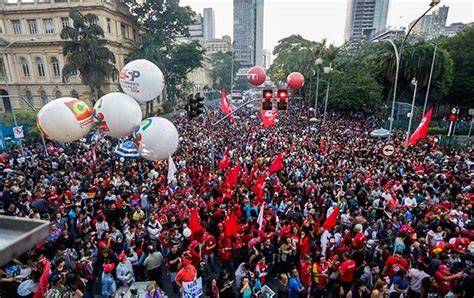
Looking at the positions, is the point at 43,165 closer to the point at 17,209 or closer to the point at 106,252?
the point at 17,209

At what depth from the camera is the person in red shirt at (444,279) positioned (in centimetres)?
547

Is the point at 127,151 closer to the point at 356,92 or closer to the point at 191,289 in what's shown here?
the point at 191,289

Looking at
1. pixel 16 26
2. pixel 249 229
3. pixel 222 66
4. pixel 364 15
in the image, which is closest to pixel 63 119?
pixel 249 229

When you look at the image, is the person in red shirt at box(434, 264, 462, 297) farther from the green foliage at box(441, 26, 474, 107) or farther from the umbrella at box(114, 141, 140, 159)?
the green foliage at box(441, 26, 474, 107)

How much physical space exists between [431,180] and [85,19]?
105 feet

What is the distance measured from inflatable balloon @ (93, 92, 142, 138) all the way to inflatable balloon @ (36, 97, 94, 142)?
18.6 inches

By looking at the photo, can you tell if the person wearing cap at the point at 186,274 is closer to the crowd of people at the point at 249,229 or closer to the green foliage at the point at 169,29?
the crowd of people at the point at 249,229

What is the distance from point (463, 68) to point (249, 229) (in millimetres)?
40652

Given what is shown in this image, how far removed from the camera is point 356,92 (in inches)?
1195

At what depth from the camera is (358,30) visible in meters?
156

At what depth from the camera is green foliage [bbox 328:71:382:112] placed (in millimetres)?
30094

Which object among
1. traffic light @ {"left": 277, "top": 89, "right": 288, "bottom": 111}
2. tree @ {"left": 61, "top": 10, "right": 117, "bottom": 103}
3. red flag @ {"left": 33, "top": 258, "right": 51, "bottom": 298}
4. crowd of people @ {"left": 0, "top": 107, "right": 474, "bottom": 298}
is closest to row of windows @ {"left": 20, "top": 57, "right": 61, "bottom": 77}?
tree @ {"left": 61, "top": 10, "right": 117, "bottom": 103}

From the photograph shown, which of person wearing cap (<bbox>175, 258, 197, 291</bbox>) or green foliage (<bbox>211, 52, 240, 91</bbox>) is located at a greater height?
green foliage (<bbox>211, 52, 240, 91</bbox>)

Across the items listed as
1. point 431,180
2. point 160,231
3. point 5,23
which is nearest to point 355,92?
point 431,180
